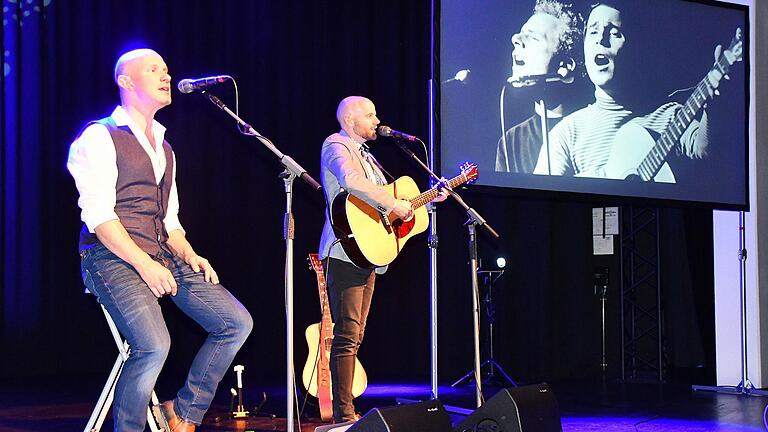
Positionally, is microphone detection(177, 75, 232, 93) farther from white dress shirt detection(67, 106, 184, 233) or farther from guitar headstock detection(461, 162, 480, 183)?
guitar headstock detection(461, 162, 480, 183)

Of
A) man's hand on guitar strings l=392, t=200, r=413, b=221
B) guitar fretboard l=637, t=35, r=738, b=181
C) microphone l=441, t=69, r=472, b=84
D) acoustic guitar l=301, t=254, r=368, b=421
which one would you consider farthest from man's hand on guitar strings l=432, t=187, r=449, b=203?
guitar fretboard l=637, t=35, r=738, b=181

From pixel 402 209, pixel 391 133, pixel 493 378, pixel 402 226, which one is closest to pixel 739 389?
pixel 493 378

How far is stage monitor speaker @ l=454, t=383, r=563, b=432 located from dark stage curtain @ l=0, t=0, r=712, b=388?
282 cm

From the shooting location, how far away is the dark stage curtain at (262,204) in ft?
19.5

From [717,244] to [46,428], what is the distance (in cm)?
471

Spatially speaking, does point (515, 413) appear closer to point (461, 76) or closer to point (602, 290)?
point (461, 76)

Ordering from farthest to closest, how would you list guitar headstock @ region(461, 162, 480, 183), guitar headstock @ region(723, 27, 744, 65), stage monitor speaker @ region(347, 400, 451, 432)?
guitar headstock @ region(723, 27, 744, 65) → guitar headstock @ region(461, 162, 480, 183) → stage monitor speaker @ region(347, 400, 451, 432)

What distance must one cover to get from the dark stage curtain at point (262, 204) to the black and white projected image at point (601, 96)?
2.26ft

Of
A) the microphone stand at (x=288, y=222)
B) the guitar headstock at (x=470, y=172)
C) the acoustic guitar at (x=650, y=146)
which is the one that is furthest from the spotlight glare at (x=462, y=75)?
the microphone stand at (x=288, y=222)

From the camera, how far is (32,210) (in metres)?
5.96

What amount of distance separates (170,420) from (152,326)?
1.53 feet

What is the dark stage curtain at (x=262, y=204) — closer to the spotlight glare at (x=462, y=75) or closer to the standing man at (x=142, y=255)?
the spotlight glare at (x=462, y=75)

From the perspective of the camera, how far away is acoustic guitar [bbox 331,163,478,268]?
156 inches

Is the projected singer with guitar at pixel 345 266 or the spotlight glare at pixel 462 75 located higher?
the spotlight glare at pixel 462 75
